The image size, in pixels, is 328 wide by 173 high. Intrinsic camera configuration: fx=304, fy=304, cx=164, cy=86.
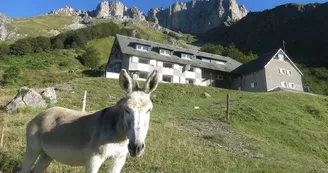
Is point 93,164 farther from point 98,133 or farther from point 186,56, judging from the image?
point 186,56

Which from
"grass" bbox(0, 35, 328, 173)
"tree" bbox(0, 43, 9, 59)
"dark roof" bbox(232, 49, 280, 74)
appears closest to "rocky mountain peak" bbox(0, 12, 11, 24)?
"tree" bbox(0, 43, 9, 59)

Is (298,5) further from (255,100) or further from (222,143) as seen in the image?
(222,143)

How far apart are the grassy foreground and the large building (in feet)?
45.4

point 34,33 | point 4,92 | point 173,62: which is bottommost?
point 4,92

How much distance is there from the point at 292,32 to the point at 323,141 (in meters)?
137

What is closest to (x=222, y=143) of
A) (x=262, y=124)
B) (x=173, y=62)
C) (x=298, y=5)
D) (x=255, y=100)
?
(x=262, y=124)

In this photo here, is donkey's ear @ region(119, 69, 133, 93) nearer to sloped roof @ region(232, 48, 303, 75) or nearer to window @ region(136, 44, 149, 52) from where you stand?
window @ region(136, 44, 149, 52)

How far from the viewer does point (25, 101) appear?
20.3 m

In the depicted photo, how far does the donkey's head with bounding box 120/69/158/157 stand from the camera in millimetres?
3781

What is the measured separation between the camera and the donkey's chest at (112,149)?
14.5ft

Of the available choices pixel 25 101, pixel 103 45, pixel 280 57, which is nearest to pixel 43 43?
pixel 103 45

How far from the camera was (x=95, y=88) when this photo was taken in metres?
34.2

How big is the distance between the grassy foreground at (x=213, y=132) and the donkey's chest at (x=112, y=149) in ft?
10.8

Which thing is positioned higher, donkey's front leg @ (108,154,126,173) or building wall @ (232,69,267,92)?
building wall @ (232,69,267,92)
